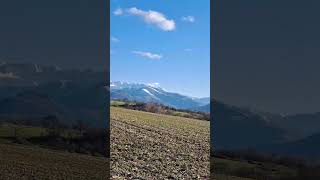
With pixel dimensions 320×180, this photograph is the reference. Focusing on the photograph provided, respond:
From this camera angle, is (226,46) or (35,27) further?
(35,27)

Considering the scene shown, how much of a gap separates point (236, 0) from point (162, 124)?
23915 mm

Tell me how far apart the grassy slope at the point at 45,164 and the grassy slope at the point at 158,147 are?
7439 mm

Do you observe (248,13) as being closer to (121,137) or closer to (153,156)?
(153,156)

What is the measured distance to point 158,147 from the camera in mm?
39125

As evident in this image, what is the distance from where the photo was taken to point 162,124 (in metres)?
44.4

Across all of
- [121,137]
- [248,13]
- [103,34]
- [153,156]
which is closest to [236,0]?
[248,13]

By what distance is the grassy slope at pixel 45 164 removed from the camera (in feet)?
67.7

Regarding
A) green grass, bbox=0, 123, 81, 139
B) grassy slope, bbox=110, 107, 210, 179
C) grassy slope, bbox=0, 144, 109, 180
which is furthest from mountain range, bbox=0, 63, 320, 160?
grassy slope, bbox=110, 107, 210, 179

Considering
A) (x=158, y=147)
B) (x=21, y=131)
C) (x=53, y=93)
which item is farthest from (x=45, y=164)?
(x=158, y=147)

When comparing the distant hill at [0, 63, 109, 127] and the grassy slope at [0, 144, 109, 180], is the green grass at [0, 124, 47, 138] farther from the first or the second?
the grassy slope at [0, 144, 109, 180]

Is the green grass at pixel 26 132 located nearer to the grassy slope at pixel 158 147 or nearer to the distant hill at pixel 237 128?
the grassy slope at pixel 158 147

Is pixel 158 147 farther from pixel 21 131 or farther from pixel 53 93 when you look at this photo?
pixel 21 131

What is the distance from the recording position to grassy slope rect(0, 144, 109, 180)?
2062cm

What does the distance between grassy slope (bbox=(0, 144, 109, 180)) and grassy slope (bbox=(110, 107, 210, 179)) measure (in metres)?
7.44
